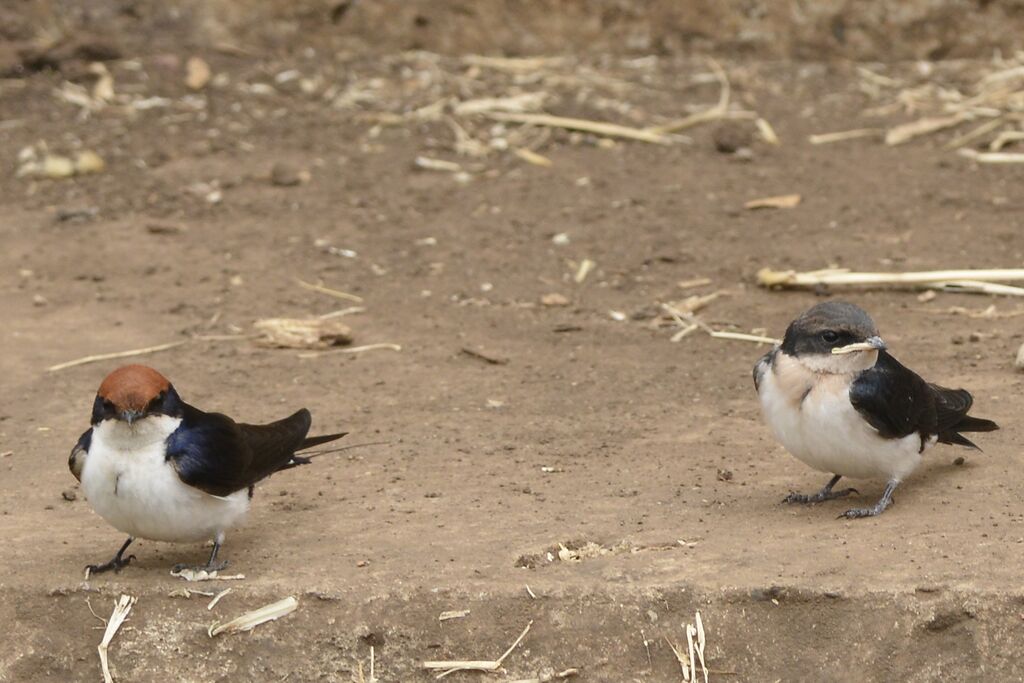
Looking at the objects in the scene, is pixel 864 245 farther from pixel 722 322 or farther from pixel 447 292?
pixel 447 292

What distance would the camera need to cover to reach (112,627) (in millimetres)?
4824

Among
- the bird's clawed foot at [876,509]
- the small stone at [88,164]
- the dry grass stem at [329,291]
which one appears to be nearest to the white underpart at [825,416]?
the bird's clawed foot at [876,509]

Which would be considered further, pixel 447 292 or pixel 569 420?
pixel 447 292

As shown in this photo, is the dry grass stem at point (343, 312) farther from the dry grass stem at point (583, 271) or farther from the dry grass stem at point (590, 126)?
the dry grass stem at point (590, 126)

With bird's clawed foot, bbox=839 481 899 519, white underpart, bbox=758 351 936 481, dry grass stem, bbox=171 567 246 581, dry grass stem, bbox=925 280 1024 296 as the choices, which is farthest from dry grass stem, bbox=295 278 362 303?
bird's clawed foot, bbox=839 481 899 519

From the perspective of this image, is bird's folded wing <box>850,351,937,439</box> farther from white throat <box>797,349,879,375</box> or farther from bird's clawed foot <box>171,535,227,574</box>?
bird's clawed foot <box>171,535,227,574</box>

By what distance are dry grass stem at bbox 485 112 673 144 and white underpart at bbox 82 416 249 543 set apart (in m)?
6.48

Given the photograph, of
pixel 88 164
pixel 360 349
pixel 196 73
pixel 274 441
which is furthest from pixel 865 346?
pixel 196 73

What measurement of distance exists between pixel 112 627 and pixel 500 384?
279 cm

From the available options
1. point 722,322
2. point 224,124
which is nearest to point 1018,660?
point 722,322

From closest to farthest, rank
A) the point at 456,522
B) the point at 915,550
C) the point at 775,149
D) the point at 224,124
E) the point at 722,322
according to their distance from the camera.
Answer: the point at 915,550, the point at 456,522, the point at 722,322, the point at 775,149, the point at 224,124

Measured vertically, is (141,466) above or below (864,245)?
above

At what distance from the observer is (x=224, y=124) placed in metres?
11.4

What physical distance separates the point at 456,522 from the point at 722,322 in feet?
9.81
